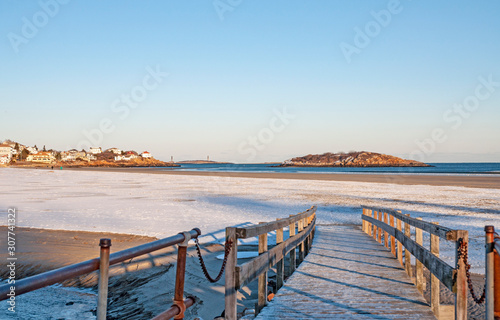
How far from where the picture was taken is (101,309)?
246 cm

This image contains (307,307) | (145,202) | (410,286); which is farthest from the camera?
(145,202)

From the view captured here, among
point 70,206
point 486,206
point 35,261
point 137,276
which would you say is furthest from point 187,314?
point 486,206

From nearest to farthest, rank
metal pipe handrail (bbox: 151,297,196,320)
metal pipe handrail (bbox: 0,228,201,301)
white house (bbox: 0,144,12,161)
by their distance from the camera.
→ metal pipe handrail (bbox: 0,228,201,301) → metal pipe handrail (bbox: 151,297,196,320) → white house (bbox: 0,144,12,161)

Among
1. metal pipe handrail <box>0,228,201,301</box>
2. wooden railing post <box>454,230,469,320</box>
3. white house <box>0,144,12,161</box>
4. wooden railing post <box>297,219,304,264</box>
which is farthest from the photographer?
white house <box>0,144,12,161</box>

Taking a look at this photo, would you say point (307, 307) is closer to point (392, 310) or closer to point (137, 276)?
point (392, 310)

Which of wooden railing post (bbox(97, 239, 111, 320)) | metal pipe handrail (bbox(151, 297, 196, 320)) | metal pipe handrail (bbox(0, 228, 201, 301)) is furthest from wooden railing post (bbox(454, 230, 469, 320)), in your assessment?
wooden railing post (bbox(97, 239, 111, 320))

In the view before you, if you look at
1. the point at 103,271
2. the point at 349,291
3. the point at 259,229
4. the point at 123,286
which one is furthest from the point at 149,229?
the point at 103,271

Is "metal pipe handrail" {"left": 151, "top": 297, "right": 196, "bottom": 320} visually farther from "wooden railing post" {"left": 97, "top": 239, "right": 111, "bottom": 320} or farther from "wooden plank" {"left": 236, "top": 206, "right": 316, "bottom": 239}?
"wooden plank" {"left": 236, "top": 206, "right": 316, "bottom": 239}

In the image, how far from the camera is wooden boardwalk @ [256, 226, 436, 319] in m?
5.05

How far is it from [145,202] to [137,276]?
15.2 m

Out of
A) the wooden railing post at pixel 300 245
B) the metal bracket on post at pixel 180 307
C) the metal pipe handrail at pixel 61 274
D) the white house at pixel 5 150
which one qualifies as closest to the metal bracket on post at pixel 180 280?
the metal bracket on post at pixel 180 307

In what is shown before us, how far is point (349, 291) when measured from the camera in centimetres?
608

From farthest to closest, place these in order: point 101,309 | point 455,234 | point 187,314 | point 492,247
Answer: point 187,314, point 455,234, point 492,247, point 101,309

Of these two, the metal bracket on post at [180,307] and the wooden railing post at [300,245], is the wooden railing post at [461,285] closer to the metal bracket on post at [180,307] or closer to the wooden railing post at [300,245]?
the metal bracket on post at [180,307]
